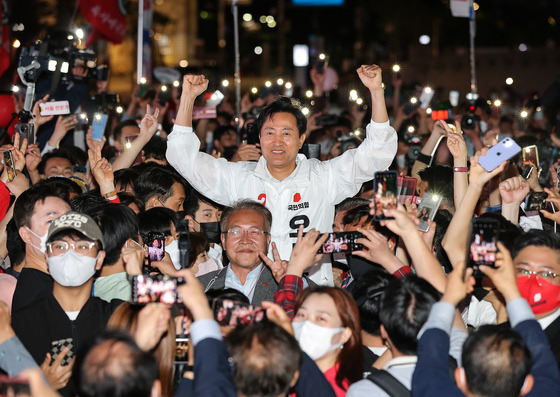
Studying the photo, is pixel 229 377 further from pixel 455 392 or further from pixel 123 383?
pixel 455 392

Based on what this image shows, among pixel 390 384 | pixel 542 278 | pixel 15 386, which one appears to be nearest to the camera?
pixel 15 386

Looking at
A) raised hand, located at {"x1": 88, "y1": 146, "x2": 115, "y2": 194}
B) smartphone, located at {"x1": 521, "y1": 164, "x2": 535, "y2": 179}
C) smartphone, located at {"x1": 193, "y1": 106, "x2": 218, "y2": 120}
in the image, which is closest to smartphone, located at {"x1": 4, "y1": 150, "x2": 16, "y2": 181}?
raised hand, located at {"x1": 88, "y1": 146, "x2": 115, "y2": 194}

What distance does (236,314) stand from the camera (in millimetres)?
3674

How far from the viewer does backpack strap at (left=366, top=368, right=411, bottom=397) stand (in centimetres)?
341

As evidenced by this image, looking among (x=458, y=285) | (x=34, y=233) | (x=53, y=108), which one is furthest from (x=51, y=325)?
(x=53, y=108)

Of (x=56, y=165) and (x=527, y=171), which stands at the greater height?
(x=56, y=165)

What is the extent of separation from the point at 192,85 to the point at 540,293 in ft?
9.10

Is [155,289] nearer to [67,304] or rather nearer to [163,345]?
[163,345]

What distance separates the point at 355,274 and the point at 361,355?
53.0 inches

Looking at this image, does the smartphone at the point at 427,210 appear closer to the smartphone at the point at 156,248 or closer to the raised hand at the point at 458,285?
the raised hand at the point at 458,285

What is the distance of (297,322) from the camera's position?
384 centimetres

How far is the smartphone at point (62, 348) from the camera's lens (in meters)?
4.07

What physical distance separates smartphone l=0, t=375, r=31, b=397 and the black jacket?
1282mm

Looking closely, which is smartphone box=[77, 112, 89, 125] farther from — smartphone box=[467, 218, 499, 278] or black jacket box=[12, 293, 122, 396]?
smartphone box=[467, 218, 499, 278]
